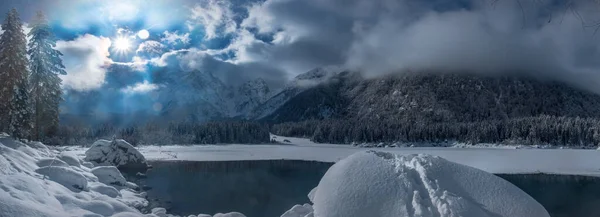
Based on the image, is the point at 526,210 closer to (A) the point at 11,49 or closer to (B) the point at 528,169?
(A) the point at 11,49

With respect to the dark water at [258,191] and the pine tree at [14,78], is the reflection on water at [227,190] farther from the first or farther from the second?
the pine tree at [14,78]

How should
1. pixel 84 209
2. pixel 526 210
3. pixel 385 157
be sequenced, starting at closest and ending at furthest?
pixel 526 210 < pixel 385 157 < pixel 84 209

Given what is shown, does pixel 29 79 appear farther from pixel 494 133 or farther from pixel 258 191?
pixel 494 133

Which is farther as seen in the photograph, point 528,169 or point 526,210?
point 528,169

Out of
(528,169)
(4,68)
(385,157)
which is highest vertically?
(4,68)

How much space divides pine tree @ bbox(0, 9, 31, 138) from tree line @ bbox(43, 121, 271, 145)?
249 feet

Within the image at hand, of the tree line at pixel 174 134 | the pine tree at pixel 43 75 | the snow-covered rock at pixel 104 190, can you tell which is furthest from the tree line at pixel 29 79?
the tree line at pixel 174 134

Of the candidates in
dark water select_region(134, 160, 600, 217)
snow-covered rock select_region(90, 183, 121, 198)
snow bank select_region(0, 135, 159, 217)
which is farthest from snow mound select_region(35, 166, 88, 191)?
dark water select_region(134, 160, 600, 217)

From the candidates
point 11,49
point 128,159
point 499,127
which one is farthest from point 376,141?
point 11,49

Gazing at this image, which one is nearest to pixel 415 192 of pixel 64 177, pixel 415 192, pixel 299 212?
pixel 415 192

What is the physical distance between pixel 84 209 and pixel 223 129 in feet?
419

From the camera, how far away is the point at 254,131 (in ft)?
490

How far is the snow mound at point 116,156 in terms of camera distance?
53.3 metres

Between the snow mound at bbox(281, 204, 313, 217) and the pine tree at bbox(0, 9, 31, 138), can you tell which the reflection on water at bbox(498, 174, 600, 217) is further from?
the pine tree at bbox(0, 9, 31, 138)
